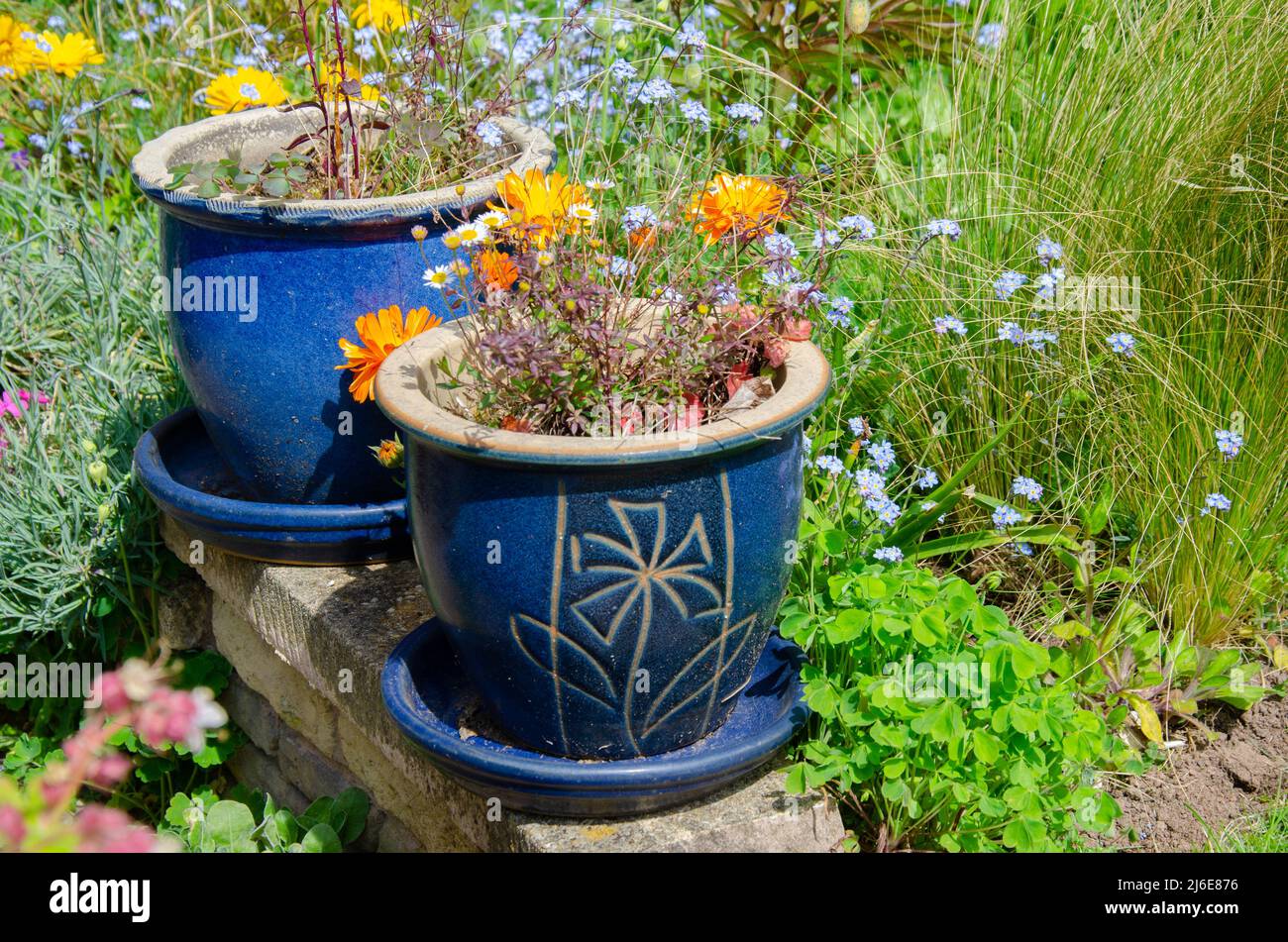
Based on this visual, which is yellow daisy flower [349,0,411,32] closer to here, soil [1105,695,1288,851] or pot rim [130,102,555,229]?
pot rim [130,102,555,229]

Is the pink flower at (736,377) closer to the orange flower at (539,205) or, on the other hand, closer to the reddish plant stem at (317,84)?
the orange flower at (539,205)

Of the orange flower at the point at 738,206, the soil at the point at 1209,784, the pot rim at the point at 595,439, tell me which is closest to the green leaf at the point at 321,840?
the pot rim at the point at 595,439

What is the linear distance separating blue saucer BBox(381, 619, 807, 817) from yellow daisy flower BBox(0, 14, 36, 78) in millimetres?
2411

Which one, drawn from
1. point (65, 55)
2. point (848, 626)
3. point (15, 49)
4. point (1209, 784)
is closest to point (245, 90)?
point (65, 55)

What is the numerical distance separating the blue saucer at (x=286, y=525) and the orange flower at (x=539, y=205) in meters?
0.65

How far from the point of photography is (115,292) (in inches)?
124

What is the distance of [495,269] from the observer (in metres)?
1.89

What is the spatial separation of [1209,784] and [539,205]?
1505 millimetres

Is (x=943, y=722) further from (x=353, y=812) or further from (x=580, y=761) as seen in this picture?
(x=353, y=812)

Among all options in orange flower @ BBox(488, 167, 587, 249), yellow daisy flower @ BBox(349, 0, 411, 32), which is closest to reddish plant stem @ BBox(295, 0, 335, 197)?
yellow daisy flower @ BBox(349, 0, 411, 32)

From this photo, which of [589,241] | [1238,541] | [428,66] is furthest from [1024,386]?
[428,66]

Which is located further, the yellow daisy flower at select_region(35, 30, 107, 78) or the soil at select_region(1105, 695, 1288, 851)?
the yellow daisy flower at select_region(35, 30, 107, 78)

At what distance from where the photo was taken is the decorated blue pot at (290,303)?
84.7 inches

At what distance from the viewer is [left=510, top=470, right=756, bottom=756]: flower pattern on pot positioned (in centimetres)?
164
